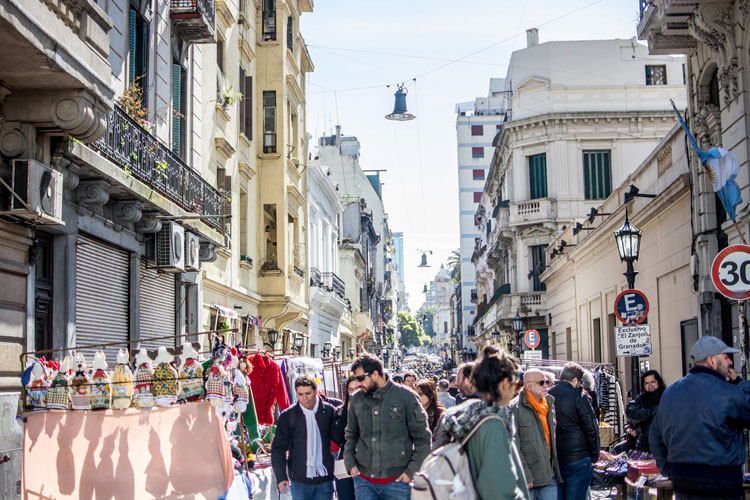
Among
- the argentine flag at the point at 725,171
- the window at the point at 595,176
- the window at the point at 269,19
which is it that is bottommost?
the argentine flag at the point at 725,171

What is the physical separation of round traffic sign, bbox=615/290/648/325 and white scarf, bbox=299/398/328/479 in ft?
21.8

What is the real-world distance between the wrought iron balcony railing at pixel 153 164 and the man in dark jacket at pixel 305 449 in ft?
15.9

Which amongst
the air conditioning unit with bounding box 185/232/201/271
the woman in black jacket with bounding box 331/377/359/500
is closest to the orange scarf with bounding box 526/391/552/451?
the woman in black jacket with bounding box 331/377/359/500

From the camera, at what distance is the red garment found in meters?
11.2

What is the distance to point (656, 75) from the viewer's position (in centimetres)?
3947

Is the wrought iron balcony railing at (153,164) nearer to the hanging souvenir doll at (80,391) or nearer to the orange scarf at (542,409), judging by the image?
the hanging souvenir doll at (80,391)

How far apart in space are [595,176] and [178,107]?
83.7ft

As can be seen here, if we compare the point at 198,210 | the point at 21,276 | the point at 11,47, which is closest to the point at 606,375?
the point at 198,210

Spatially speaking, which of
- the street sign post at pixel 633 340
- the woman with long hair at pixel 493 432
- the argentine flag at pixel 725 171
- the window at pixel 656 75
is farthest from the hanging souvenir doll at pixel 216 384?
A: the window at pixel 656 75

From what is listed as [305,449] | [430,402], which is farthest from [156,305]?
[305,449]

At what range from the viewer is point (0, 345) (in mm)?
9102

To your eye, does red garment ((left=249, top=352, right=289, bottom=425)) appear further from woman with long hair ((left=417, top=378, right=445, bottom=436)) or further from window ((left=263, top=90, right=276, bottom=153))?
window ((left=263, top=90, right=276, bottom=153))

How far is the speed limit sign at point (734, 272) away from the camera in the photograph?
9703 mm

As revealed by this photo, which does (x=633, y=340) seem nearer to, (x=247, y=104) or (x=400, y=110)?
(x=247, y=104)
